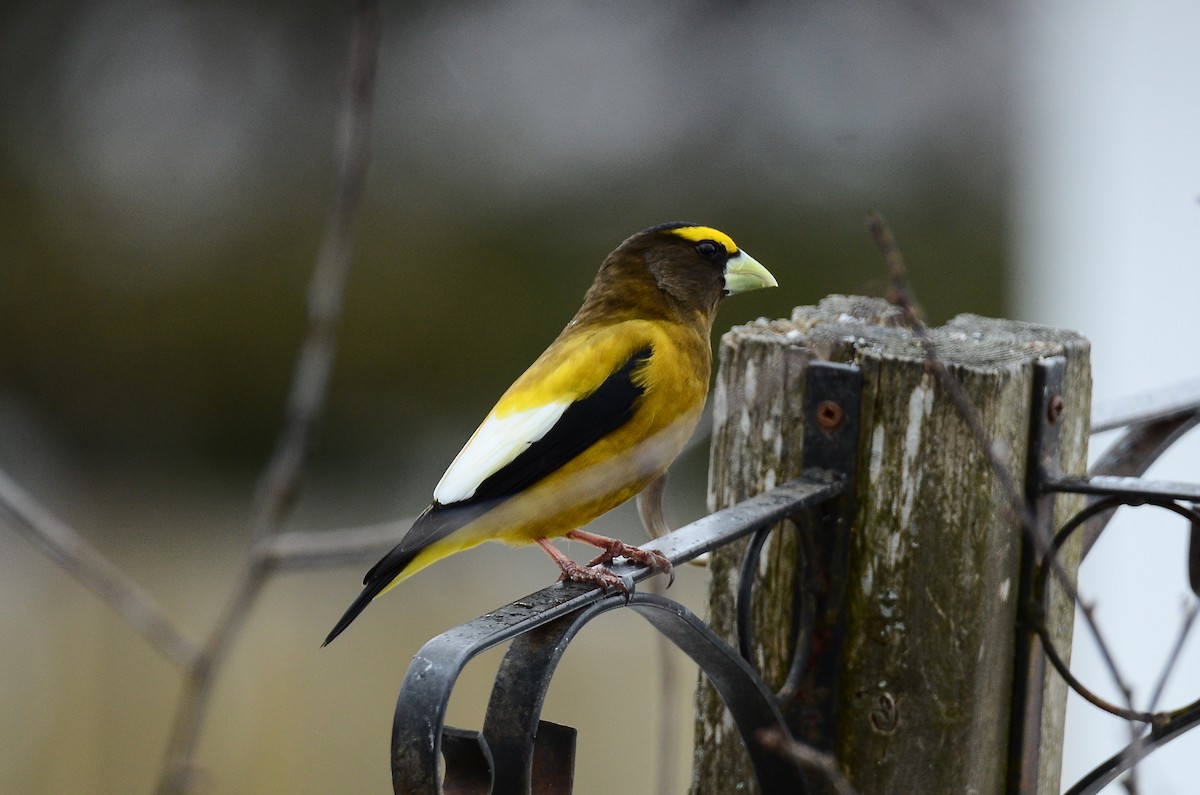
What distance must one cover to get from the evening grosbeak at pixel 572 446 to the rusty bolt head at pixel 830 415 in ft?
0.91

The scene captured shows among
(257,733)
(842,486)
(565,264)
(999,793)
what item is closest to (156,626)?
(842,486)

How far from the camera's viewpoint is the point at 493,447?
73.1 inches

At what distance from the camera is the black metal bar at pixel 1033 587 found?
169 cm

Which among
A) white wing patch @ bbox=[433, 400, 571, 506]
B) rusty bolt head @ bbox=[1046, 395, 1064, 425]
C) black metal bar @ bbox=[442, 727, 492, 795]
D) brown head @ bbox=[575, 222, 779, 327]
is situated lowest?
black metal bar @ bbox=[442, 727, 492, 795]

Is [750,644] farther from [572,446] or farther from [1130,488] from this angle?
[1130,488]

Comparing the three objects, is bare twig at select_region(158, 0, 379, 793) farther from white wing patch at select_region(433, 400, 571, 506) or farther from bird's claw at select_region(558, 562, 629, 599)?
white wing patch at select_region(433, 400, 571, 506)

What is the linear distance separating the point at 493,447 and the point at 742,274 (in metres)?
0.65

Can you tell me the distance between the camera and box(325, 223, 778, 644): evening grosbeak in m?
1.77

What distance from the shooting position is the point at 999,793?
174cm

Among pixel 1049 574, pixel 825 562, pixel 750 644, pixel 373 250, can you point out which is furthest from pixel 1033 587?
pixel 373 250

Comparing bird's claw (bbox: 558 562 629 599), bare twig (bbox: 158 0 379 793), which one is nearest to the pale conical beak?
bird's claw (bbox: 558 562 629 599)

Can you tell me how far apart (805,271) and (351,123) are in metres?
3.94

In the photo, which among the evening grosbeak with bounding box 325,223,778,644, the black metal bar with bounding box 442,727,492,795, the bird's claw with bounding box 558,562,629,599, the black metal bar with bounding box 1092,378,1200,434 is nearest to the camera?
the black metal bar with bounding box 442,727,492,795

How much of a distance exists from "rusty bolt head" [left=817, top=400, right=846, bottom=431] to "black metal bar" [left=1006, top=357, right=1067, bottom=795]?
9.2 inches
